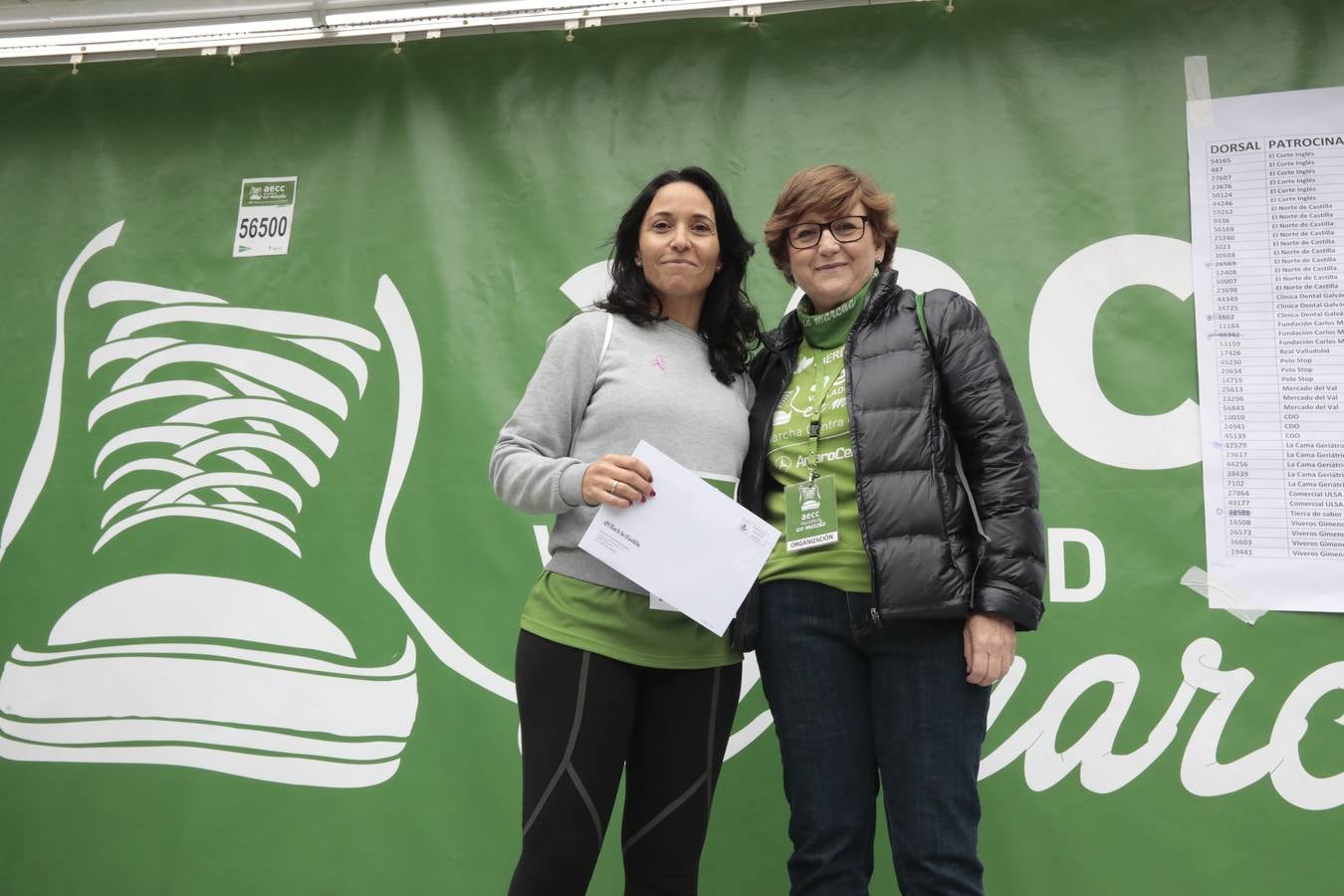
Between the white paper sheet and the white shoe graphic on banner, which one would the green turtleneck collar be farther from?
the white shoe graphic on banner

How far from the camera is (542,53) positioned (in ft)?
8.14

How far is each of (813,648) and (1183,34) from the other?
1.87 metres

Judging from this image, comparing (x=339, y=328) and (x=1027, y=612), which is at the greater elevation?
(x=339, y=328)

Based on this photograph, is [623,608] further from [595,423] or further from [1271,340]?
[1271,340]

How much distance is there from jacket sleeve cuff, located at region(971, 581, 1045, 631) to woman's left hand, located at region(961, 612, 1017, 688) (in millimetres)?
15

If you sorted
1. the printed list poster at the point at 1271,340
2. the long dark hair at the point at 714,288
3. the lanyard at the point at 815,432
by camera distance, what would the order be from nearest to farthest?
the lanyard at the point at 815,432
the long dark hair at the point at 714,288
the printed list poster at the point at 1271,340

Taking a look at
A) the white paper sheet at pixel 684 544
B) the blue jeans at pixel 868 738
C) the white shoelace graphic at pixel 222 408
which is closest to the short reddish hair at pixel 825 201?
the white paper sheet at pixel 684 544

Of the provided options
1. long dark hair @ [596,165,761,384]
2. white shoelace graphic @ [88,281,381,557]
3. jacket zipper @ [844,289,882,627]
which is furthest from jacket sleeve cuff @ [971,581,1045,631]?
white shoelace graphic @ [88,281,381,557]

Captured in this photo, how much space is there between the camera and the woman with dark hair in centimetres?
136

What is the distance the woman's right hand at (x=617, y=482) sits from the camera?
52.7 inches

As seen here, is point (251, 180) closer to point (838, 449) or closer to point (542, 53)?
point (542, 53)

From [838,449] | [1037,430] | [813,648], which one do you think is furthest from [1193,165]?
[813,648]

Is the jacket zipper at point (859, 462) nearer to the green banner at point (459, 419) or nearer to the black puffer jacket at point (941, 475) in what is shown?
the black puffer jacket at point (941, 475)

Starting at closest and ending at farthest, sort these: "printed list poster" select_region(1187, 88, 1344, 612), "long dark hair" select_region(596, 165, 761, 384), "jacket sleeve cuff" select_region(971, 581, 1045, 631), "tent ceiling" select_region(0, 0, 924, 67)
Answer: "jacket sleeve cuff" select_region(971, 581, 1045, 631)
"long dark hair" select_region(596, 165, 761, 384)
"printed list poster" select_region(1187, 88, 1344, 612)
"tent ceiling" select_region(0, 0, 924, 67)
